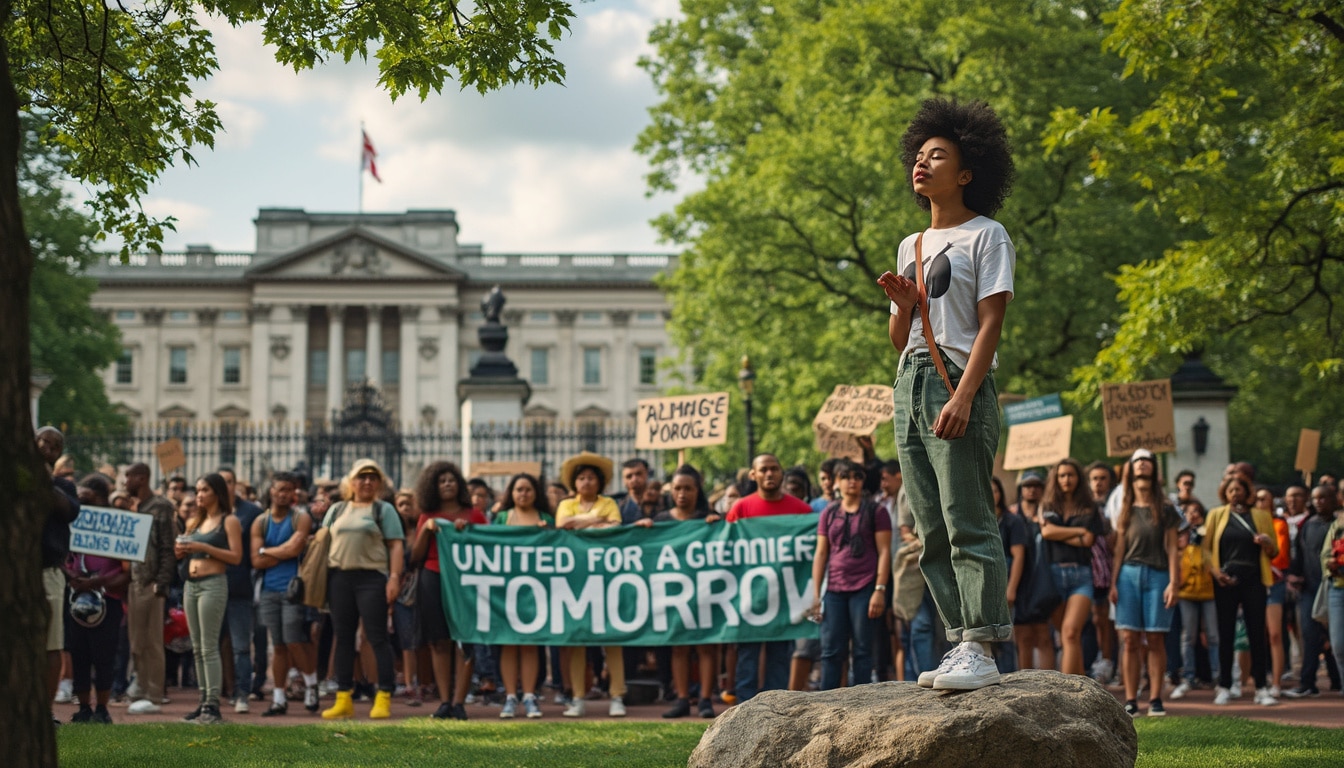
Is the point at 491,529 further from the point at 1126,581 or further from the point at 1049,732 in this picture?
the point at 1049,732

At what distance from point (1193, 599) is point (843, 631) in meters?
3.35

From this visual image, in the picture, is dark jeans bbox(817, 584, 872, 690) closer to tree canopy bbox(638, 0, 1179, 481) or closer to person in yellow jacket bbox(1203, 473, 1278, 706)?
person in yellow jacket bbox(1203, 473, 1278, 706)

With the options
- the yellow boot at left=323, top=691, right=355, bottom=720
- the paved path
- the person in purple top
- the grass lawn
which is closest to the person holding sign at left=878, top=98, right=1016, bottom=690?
the grass lawn

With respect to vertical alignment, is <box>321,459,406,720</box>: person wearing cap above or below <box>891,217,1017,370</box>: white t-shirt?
below

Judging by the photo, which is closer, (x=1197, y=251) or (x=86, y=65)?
(x=86, y=65)

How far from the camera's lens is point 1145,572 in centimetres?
1065

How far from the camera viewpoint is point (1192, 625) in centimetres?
1212

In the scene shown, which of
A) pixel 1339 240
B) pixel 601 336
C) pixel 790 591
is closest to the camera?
pixel 790 591

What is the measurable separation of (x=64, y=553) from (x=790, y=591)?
5641 mm

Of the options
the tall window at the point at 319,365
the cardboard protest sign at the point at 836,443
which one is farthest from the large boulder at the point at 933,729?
the tall window at the point at 319,365

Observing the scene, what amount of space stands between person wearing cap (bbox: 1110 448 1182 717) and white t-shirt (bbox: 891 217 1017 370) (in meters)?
5.61

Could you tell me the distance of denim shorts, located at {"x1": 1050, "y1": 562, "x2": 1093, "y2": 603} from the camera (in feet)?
35.6

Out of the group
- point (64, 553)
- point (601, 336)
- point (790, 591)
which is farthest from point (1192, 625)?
point (601, 336)

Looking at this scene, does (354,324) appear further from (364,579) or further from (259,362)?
(364,579)
